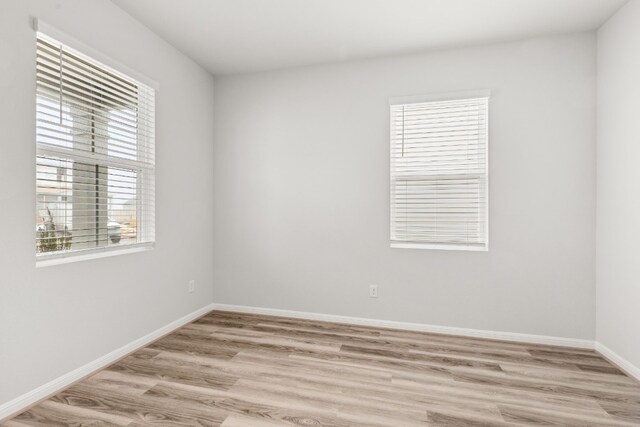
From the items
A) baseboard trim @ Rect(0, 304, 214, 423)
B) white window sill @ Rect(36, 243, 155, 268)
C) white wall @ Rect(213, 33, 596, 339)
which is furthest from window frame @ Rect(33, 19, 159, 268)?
white wall @ Rect(213, 33, 596, 339)

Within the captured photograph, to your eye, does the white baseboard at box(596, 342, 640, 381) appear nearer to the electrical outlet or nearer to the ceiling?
the electrical outlet

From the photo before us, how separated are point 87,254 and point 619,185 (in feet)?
12.9

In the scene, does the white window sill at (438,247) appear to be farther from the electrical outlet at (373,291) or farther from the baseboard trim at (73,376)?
the baseboard trim at (73,376)

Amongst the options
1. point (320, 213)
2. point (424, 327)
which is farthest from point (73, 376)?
point (424, 327)

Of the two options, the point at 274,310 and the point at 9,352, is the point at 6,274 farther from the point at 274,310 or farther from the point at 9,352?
the point at 274,310

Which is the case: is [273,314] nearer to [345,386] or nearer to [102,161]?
[345,386]

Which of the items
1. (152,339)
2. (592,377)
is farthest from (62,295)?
(592,377)

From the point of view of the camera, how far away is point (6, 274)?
74.6 inches

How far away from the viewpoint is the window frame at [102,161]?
2104 millimetres

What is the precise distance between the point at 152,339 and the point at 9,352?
1.17 meters

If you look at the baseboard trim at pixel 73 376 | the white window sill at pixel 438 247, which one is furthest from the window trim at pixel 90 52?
the white window sill at pixel 438 247

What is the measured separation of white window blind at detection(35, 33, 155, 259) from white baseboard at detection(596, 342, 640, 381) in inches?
150

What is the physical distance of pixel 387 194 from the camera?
3354 millimetres

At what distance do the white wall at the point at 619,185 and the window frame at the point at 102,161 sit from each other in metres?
3.70
